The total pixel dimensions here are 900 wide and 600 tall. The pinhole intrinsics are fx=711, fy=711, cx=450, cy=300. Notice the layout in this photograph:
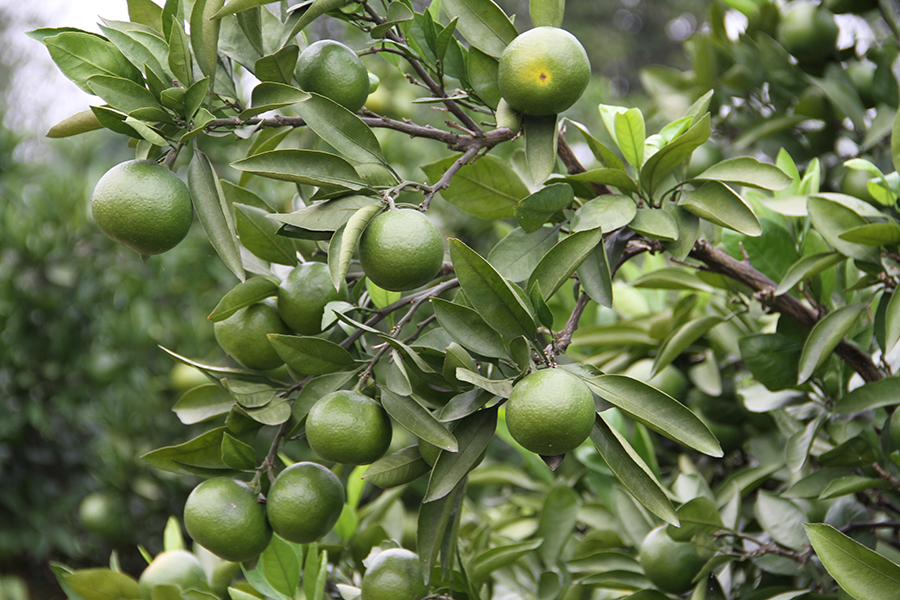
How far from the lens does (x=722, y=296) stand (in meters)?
1.31

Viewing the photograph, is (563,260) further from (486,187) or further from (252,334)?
(252,334)

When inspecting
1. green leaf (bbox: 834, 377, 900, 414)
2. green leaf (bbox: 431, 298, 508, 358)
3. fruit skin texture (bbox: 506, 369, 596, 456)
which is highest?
green leaf (bbox: 431, 298, 508, 358)

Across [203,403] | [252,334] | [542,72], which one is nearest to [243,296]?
[252,334]

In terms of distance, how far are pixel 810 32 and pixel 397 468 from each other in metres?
1.35

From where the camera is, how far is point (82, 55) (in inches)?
27.4

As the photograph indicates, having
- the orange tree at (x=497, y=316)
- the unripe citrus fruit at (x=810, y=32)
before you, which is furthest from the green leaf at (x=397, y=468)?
the unripe citrus fruit at (x=810, y=32)

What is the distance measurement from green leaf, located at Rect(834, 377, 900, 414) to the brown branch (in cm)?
7

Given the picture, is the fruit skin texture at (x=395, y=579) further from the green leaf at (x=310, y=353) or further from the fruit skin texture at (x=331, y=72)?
the fruit skin texture at (x=331, y=72)

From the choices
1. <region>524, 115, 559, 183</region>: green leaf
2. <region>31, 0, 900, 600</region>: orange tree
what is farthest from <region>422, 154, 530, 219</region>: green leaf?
<region>524, 115, 559, 183</region>: green leaf

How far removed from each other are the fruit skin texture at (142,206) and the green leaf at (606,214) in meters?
0.41

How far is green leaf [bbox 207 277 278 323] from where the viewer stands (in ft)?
2.47

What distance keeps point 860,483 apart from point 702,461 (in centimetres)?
43

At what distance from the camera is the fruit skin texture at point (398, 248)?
66 cm

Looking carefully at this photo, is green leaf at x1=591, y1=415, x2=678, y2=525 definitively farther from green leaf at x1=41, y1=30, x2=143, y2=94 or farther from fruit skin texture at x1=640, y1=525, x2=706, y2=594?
green leaf at x1=41, y1=30, x2=143, y2=94
